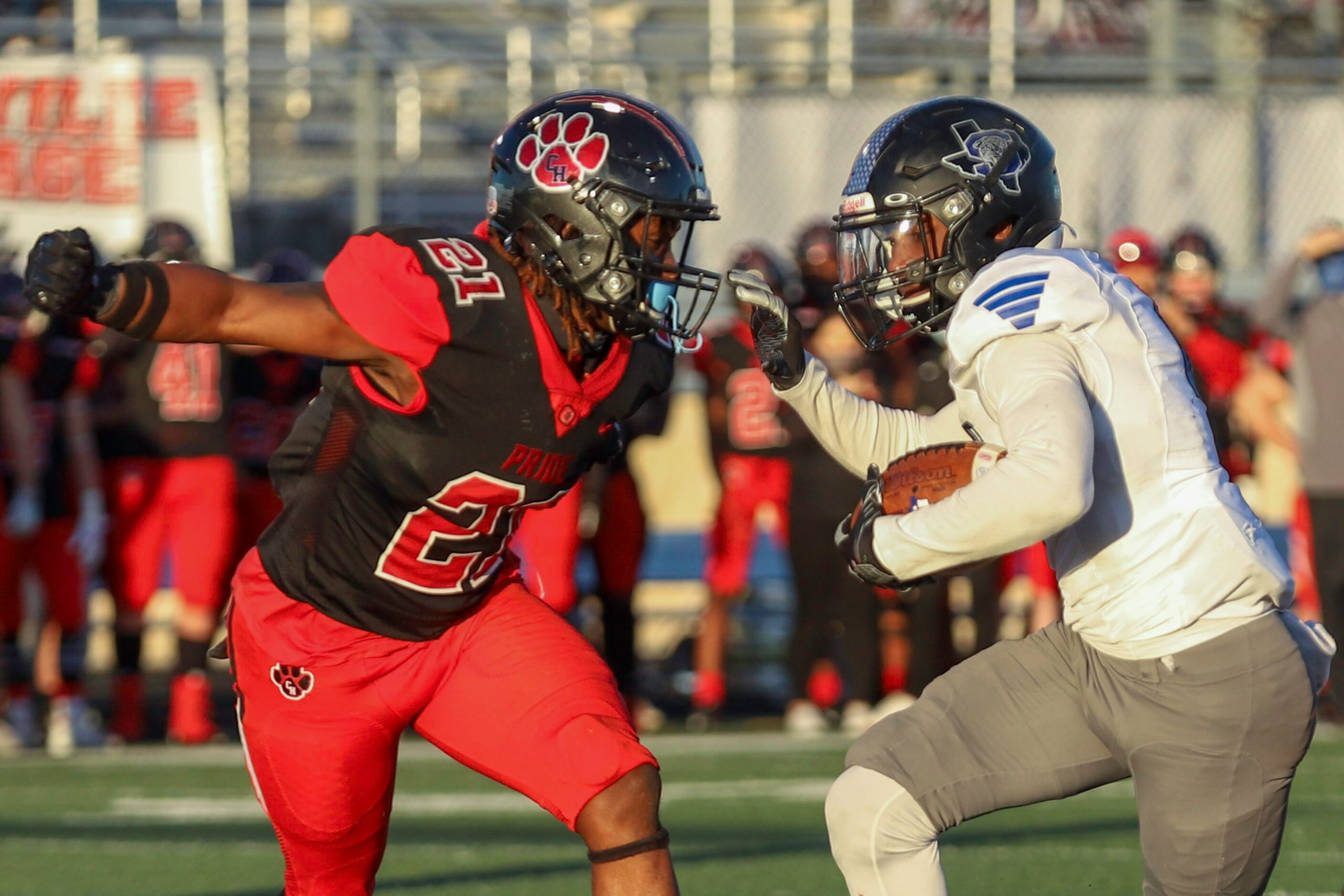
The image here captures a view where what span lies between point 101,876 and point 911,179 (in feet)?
10.2

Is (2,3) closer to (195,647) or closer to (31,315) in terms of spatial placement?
(31,315)

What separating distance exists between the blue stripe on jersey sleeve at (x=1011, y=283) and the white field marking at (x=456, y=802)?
348 centimetres

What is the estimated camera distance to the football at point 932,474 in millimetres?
2955

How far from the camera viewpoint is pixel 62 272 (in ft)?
9.13

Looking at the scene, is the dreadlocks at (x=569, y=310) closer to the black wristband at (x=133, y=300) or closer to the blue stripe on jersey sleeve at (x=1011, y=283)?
the black wristband at (x=133, y=300)

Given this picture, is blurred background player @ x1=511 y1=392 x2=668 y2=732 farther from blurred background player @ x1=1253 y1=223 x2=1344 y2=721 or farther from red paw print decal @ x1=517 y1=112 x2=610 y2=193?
red paw print decal @ x1=517 y1=112 x2=610 y2=193

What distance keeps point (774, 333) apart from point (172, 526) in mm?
4613

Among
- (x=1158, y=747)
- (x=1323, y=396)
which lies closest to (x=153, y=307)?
(x=1158, y=747)

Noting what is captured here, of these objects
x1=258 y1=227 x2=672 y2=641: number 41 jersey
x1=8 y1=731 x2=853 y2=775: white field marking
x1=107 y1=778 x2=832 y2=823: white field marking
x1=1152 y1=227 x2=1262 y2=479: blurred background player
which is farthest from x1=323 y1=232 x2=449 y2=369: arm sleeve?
x1=1152 y1=227 x2=1262 y2=479: blurred background player

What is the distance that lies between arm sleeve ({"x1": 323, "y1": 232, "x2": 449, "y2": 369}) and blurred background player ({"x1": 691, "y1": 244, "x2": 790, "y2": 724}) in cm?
472

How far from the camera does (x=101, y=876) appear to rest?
5.02 metres

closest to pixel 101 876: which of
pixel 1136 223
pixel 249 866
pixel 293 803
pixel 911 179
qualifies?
pixel 249 866

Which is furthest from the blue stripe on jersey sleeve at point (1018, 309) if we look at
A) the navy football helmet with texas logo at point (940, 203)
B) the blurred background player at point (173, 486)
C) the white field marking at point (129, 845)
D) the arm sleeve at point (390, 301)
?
the blurred background player at point (173, 486)

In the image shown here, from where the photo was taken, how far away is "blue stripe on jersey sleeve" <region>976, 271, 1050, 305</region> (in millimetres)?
2818
